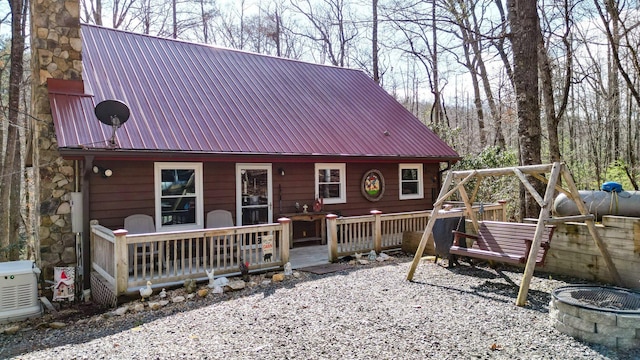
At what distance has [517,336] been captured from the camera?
3.93m

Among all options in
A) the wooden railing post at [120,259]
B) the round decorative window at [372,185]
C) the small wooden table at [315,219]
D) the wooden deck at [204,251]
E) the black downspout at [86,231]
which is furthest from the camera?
the round decorative window at [372,185]

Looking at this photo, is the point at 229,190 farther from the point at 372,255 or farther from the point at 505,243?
the point at 505,243

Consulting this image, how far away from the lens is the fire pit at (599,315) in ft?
11.6

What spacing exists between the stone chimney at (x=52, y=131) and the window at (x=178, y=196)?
4.93ft

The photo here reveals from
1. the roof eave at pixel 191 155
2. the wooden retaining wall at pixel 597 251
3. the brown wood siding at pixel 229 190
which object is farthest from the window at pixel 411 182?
the wooden retaining wall at pixel 597 251

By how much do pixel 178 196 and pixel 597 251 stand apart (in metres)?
7.40

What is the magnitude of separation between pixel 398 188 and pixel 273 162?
4.07 metres

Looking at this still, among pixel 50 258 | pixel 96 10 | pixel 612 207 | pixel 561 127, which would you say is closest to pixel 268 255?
pixel 50 258

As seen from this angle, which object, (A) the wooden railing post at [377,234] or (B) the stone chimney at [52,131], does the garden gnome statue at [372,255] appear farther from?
(B) the stone chimney at [52,131]

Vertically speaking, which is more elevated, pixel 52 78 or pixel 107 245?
pixel 52 78

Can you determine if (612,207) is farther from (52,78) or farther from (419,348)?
(52,78)

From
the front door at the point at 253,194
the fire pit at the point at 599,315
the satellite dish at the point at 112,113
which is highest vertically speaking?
the satellite dish at the point at 112,113

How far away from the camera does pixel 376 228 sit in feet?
27.4

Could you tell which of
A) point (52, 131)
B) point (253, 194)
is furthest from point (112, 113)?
point (253, 194)
